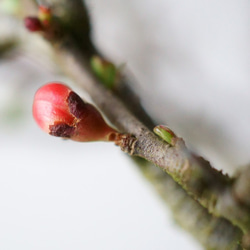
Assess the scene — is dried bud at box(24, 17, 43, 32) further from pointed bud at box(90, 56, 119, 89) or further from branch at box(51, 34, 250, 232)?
branch at box(51, 34, 250, 232)

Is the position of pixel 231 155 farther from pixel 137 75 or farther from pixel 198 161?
pixel 198 161

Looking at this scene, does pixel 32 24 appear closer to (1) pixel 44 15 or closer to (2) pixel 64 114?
(1) pixel 44 15

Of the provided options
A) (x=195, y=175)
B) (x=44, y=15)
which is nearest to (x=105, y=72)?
(x=44, y=15)

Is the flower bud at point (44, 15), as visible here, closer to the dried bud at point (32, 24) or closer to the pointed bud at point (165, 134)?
the dried bud at point (32, 24)

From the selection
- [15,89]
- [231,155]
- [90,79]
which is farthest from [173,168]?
[15,89]

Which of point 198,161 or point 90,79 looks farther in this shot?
point 90,79

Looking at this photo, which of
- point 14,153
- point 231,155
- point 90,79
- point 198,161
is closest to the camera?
Result: point 198,161

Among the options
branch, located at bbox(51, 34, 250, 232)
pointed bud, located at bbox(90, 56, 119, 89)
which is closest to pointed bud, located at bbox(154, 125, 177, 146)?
branch, located at bbox(51, 34, 250, 232)
